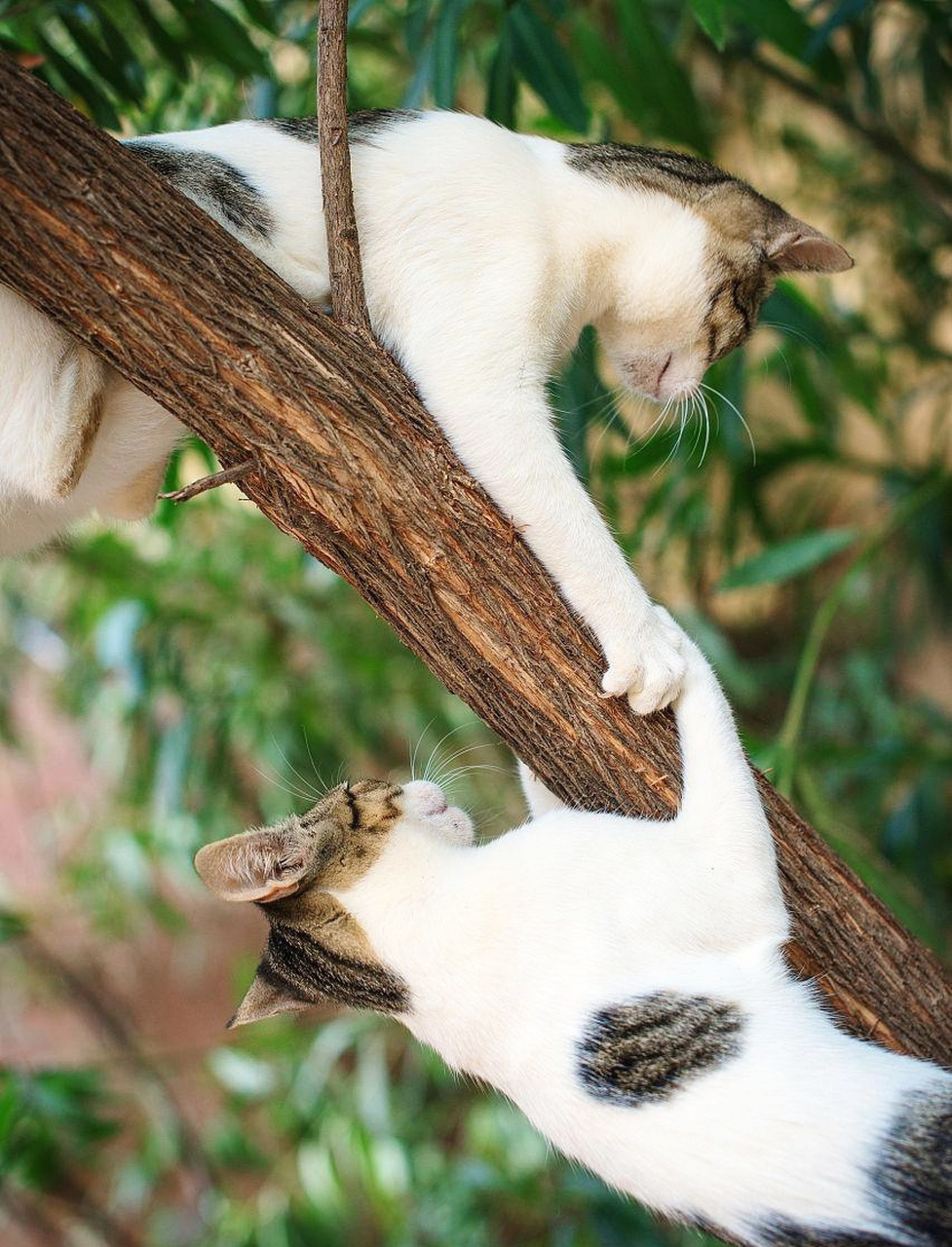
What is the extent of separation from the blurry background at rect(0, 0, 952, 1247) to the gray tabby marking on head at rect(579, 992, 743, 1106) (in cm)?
71

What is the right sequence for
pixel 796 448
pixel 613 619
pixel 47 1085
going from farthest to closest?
pixel 796 448 → pixel 47 1085 → pixel 613 619

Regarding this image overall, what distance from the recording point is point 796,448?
2.88 meters

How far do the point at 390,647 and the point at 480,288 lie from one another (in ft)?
6.47

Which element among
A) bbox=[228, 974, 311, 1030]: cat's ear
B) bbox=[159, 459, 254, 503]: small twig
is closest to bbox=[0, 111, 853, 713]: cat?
bbox=[159, 459, 254, 503]: small twig

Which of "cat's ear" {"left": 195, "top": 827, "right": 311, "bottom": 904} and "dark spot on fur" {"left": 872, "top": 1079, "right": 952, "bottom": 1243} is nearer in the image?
"dark spot on fur" {"left": 872, "top": 1079, "right": 952, "bottom": 1243}

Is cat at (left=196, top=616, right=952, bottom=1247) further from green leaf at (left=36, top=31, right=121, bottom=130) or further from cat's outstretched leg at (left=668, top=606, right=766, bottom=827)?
green leaf at (left=36, top=31, right=121, bottom=130)

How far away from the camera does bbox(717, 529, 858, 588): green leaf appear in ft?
7.66

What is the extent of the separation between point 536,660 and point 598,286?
25.8 inches

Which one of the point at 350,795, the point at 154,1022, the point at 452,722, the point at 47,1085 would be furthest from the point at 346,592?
the point at 154,1022

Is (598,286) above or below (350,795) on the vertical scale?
above

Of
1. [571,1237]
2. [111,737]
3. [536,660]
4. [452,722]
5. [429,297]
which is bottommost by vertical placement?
[571,1237]

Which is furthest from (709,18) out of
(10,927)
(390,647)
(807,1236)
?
(10,927)

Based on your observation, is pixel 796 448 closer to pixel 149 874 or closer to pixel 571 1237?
pixel 571 1237

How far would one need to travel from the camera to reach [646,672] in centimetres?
130
